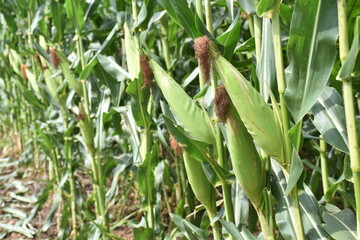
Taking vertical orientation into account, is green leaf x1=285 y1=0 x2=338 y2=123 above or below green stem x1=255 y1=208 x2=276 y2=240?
above

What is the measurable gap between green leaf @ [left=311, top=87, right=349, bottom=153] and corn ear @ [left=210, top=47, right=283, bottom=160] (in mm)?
154

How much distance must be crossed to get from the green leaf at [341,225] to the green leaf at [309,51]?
0.33 metres

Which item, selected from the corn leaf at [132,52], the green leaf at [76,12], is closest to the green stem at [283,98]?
the corn leaf at [132,52]

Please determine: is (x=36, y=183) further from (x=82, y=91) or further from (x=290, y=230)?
(x=290, y=230)

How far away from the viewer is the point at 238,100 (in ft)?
3.61

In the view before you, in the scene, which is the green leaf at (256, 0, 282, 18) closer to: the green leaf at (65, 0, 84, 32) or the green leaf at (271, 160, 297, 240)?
the green leaf at (271, 160, 297, 240)

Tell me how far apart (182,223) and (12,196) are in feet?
8.33

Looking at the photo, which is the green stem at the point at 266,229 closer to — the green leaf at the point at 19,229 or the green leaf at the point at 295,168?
the green leaf at the point at 295,168

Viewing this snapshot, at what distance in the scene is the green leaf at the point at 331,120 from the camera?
1.17 metres

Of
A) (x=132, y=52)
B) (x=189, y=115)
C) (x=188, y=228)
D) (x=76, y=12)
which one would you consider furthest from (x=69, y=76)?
(x=189, y=115)

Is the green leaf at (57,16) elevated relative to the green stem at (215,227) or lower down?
elevated

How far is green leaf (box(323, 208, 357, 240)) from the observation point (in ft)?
3.92

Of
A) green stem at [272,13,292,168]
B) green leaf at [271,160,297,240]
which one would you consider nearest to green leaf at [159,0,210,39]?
green stem at [272,13,292,168]

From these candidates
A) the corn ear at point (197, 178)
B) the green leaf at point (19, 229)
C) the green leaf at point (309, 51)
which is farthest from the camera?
the green leaf at point (19, 229)
